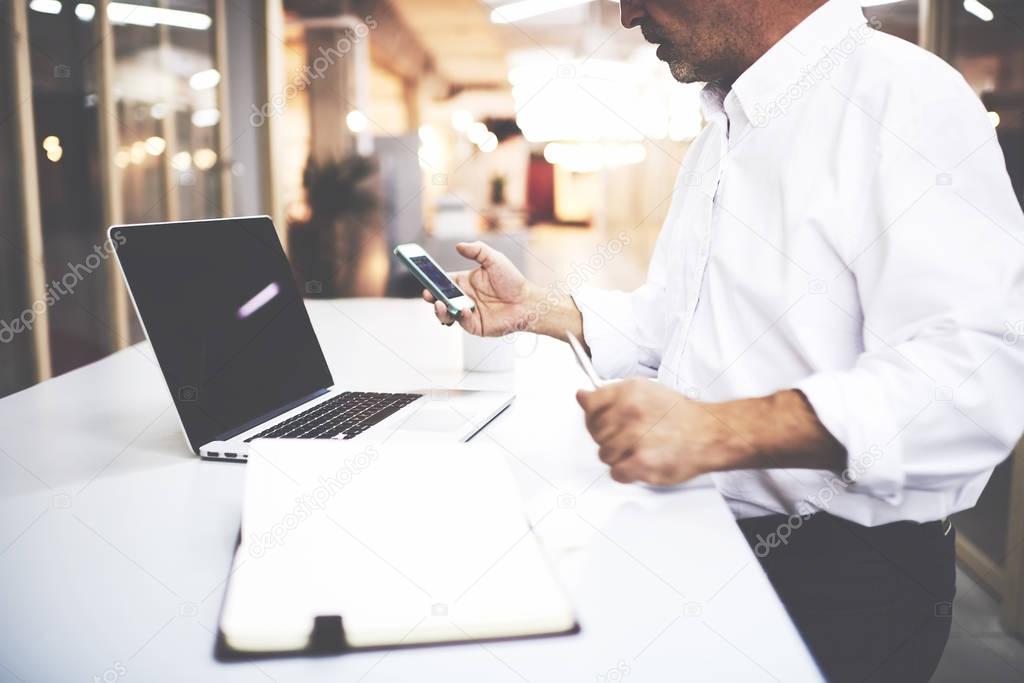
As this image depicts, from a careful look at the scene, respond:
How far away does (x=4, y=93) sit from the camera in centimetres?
337

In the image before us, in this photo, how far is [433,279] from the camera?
139 centimetres

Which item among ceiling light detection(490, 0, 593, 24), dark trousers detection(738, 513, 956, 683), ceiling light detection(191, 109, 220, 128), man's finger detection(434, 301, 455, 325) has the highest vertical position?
ceiling light detection(490, 0, 593, 24)

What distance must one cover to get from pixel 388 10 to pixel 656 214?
6.79m

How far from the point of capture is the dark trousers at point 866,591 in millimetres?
1073

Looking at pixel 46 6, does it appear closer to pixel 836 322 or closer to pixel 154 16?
pixel 154 16

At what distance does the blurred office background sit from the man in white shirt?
5.53ft

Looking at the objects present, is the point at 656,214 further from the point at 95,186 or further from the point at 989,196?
the point at 989,196

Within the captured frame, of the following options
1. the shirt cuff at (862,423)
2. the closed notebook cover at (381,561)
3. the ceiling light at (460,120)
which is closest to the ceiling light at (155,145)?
the closed notebook cover at (381,561)

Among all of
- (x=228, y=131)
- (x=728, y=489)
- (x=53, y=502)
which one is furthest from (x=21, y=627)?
(x=228, y=131)

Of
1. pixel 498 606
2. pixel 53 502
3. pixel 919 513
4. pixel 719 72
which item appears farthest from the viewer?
pixel 719 72

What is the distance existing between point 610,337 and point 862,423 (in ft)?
2.15

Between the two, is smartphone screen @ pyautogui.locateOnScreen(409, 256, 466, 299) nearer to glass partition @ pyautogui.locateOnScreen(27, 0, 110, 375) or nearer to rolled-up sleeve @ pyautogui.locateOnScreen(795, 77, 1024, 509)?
rolled-up sleeve @ pyautogui.locateOnScreen(795, 77, 1024, 509)

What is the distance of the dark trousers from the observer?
107cm

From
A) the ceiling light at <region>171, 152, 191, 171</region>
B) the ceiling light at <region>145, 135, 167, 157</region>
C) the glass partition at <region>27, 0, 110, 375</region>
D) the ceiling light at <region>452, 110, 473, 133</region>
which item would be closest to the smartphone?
the glass partition at <region>27, 0, 110, 375</region>
